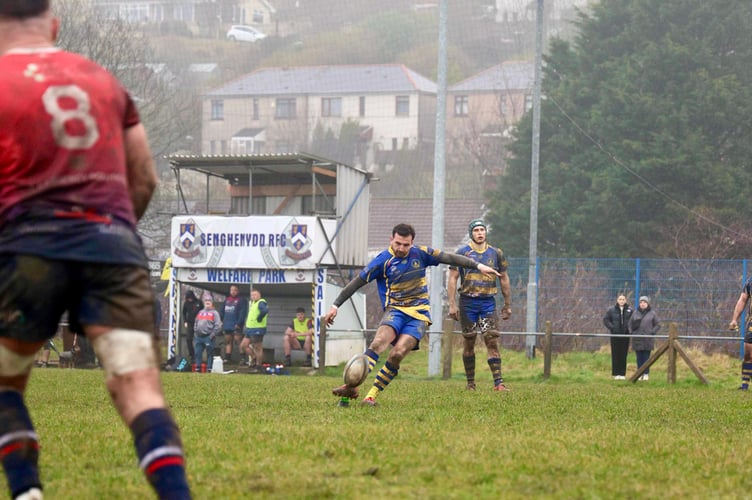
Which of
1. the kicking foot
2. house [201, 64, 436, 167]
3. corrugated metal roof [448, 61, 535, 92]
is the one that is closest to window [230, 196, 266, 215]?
the kicking foot

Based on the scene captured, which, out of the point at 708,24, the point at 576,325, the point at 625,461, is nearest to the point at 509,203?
the point at 708,24

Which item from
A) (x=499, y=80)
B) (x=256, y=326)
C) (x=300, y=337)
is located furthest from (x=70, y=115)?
(x=499, y=80)

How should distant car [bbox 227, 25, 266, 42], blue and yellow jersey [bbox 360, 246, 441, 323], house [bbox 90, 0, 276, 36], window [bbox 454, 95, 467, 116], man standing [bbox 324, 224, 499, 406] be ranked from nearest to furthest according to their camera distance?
man standing [bbox 324, 224, 499, 406] < blue and yellow jersey [bbox 360, 246, 441, 323] < window [bbox 454, 95, 467, 116] < distant car [bbox 227, 25, 266, 42] < house [bbox 90, 0, 276, 36]

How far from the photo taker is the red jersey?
174 inches

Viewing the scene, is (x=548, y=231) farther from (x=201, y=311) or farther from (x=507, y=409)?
(x=507, y=409)

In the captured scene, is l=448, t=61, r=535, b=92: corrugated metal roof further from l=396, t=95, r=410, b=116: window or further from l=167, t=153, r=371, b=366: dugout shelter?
l=167, t=153, r=371, b=366: dugout shelter

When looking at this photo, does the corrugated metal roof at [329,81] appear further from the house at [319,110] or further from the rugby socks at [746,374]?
the rugby socks at [746,374]

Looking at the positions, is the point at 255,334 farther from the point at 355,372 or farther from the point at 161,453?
the point at 161,453

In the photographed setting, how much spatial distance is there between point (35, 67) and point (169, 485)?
1.66 m

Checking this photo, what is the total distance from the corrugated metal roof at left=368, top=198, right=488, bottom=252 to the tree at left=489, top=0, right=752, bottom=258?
15.7 meters

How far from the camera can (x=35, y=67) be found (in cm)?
452

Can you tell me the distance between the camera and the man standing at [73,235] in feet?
14.3

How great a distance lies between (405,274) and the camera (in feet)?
42.2

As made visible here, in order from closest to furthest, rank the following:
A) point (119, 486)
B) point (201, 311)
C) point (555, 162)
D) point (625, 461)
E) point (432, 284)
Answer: point (119, 486) < point (625, 461) < point (432, 284) < point (201, 311) < point (555, 162)
